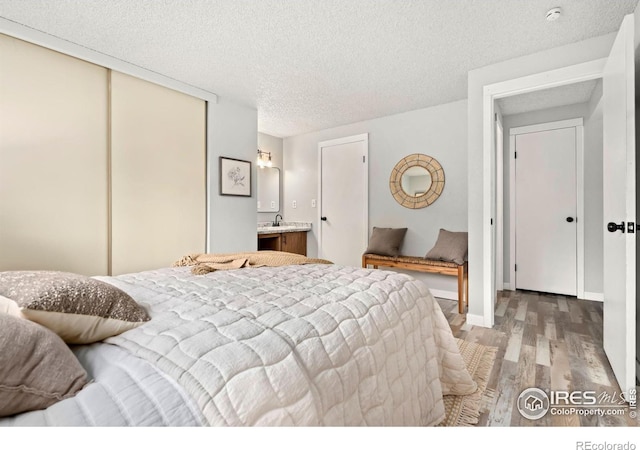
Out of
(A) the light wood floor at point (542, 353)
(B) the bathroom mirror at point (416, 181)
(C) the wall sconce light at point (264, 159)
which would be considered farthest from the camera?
(C) the wall sconce light at point (264, 159)

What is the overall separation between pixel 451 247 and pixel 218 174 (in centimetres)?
274

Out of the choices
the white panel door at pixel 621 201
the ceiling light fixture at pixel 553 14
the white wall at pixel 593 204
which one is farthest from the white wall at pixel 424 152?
the white panel door at pixel 621 201

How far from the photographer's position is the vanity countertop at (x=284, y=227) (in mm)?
4361

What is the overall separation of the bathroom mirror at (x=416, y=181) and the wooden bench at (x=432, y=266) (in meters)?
0.76

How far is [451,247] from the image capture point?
3.42 m

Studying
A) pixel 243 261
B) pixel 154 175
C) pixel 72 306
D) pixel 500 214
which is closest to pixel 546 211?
pixel 500 214

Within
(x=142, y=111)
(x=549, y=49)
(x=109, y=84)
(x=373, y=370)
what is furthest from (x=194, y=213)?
(x=549, y=49)

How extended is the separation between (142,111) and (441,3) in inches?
103

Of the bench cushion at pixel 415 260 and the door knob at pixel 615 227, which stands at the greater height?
the door knob at pixel 615 227

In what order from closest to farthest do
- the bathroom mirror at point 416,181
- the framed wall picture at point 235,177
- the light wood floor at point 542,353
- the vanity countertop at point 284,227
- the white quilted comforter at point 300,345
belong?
the white quilted comforter at point 300,345 → the light wood floor at point 542,353 → the framed wall picture at point 235,177 → the bathroom mirror at point 416,181 → the vanity countertop at point 284,227

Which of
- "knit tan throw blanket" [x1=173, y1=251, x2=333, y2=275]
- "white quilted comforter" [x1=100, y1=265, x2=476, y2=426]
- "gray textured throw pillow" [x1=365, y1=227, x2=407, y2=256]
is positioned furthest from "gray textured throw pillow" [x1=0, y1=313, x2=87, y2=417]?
"gray textured throw pillow" [x1=365, y1=227, x2=407, y2=256]

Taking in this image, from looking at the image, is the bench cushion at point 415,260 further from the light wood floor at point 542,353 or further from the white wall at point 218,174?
the white wall at point 218,174

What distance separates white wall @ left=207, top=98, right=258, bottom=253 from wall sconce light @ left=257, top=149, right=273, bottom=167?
0.97m

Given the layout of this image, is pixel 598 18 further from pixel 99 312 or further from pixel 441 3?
pixel 99 312
